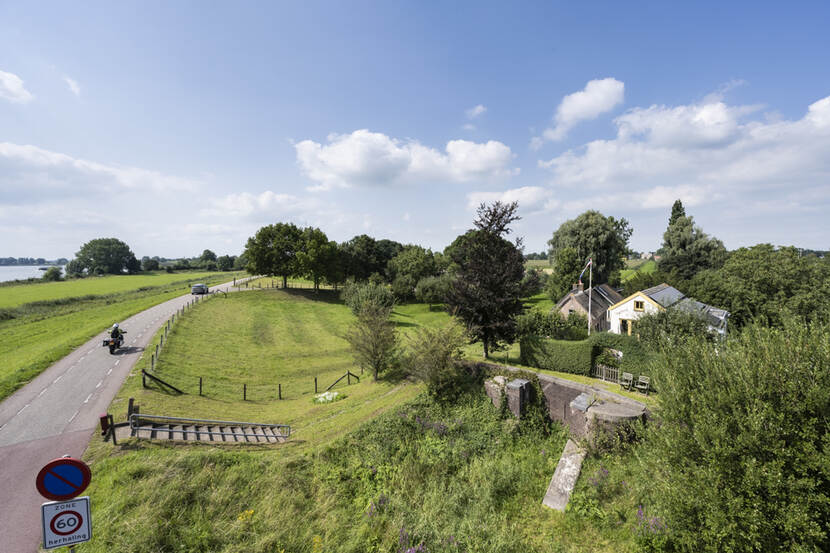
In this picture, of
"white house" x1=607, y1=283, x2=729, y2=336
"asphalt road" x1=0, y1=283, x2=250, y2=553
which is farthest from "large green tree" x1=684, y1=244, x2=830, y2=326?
"asphalt road" x1=0, y1=283, x2=250, y2=553

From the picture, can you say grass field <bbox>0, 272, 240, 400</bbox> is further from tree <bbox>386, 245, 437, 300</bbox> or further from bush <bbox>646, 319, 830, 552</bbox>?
tree <bbox>386, 245, 437, 300</bbox>

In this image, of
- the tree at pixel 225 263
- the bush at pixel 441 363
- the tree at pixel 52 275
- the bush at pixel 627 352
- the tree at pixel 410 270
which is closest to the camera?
the bush at pixel 441 363

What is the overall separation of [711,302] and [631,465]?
34.1m

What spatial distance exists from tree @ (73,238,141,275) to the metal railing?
12774 centimetres

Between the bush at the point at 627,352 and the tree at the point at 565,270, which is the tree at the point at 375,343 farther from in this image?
the tree at the point at 565,270

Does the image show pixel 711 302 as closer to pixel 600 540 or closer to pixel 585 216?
pixel 585 216

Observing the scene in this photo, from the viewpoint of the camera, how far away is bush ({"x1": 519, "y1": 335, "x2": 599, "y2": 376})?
1883cm

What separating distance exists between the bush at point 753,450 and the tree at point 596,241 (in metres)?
49.3

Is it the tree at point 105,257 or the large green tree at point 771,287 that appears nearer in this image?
the large green tree at point 771,287

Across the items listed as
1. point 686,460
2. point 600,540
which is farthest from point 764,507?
point 600,540

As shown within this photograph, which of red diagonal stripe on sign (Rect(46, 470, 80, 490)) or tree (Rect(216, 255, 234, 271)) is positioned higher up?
tree (Rect(216, 255, 234, 271))

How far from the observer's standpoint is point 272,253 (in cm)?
5600

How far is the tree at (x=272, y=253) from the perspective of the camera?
55844 mm

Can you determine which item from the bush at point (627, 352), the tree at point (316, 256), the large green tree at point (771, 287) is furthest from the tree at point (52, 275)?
the large green tree at point (771, 287)
